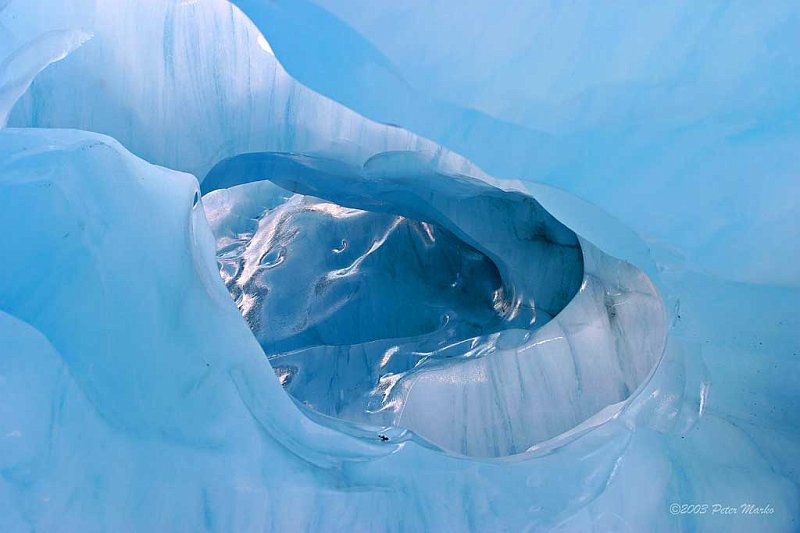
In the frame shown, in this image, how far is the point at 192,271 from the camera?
1.13m

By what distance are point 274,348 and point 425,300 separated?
0.50 meters

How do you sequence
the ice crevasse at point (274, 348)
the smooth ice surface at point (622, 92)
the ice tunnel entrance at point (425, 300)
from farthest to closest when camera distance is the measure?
the ice tunnel entrance at point (425, 300)
the smooth ice surface at point (622, 92)
the ice crevasse at point (274, 348)

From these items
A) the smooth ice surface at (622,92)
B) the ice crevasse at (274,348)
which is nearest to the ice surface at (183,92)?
the ice crevasse at (274,348)

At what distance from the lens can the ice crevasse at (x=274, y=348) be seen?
0.94 meters

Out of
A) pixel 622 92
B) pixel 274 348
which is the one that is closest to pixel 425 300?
pixel 274 348

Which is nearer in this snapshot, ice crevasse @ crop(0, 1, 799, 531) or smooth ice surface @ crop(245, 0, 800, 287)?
ice crevasse @ crop(0, 1, 799, 531)

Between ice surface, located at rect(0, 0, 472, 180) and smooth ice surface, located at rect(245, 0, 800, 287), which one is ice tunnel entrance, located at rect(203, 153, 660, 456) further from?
smooth ice surface, located at rect(245, 0, 800, 287)

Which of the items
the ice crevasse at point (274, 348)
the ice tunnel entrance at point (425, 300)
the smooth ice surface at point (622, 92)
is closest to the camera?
the ice crevasse at point (274, 348)

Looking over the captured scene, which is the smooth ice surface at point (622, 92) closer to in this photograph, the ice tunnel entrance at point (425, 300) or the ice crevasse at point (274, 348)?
the ice crevasse at point (274, 348)

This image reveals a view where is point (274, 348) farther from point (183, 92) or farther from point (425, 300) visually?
point (183, 92)

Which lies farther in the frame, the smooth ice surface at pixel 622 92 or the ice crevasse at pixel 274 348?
the smooth ice surface at pixel 622 92

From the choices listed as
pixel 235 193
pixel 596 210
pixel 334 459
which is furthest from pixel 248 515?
pixel 235 193

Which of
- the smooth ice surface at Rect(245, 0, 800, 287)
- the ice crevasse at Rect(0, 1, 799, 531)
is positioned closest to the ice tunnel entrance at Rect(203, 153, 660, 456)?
the ice crevasse at Rect(0, 1, 799, 531)

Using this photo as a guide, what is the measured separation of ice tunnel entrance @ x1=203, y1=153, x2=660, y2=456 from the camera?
161 centimetres
